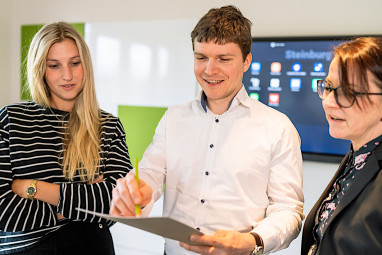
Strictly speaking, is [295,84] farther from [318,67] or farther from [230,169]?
[230,169]

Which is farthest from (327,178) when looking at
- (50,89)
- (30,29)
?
(30,29)

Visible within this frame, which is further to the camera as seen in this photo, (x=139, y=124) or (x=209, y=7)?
(x=139, y=124)

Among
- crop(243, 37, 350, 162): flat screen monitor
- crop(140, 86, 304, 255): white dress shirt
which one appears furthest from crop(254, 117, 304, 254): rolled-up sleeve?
crop(243, 37, 350, 162): flat screen monitor

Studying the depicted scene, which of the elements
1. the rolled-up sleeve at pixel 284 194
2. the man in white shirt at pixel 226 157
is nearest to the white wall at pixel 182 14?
the man in white shirt at pixel 226 157

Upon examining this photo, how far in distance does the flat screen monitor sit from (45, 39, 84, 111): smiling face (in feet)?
5.61

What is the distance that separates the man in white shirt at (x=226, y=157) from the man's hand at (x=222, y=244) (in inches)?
4.8

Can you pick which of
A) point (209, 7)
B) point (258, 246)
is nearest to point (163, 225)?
point (258, 246)

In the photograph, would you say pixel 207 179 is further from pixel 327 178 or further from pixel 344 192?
pixel 327 178

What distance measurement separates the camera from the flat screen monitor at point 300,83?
9.70 feet

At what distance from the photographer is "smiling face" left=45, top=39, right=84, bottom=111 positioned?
1.74 meters

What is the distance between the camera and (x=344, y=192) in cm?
119

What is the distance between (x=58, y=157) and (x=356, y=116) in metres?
1.21

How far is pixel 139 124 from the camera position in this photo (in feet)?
11.9

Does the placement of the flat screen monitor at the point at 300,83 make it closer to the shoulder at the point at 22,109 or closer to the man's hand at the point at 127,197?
the shoulder at the point at 22,109
